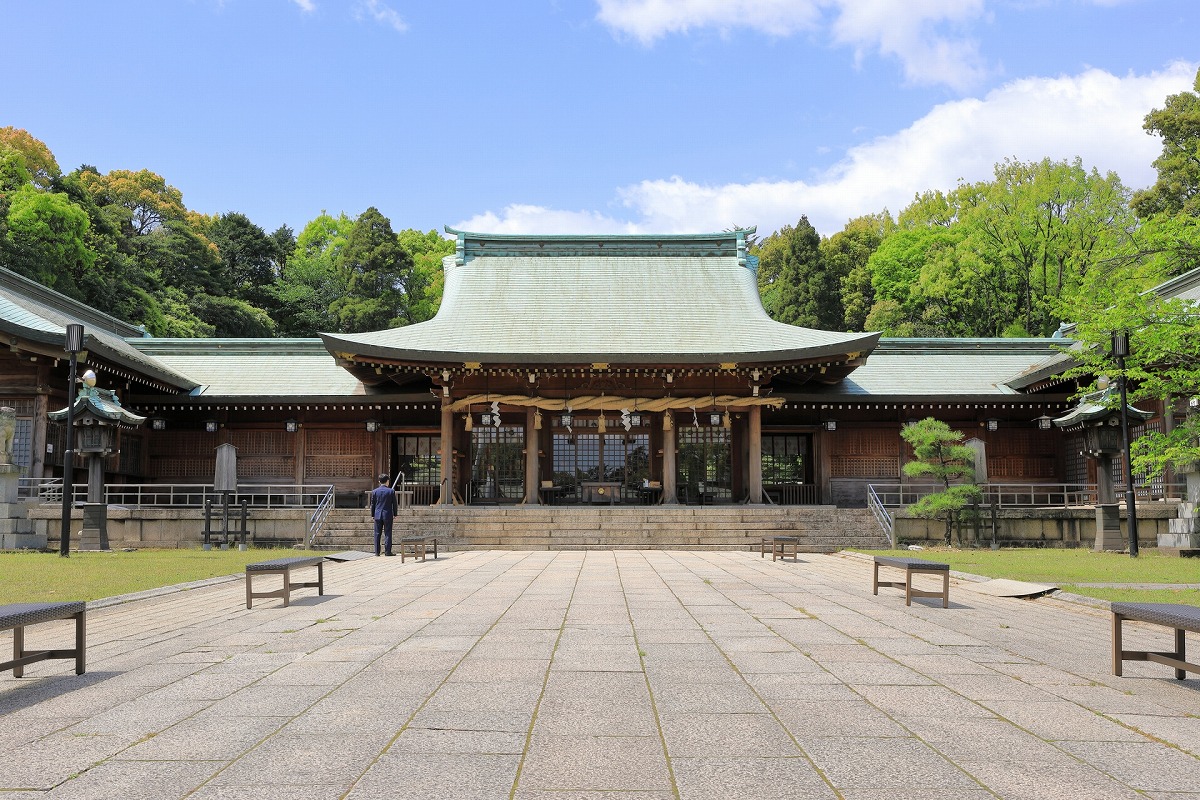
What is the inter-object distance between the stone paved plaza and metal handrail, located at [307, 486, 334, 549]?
10678 mm

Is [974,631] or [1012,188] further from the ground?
[1012,188]

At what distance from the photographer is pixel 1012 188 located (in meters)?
37.6

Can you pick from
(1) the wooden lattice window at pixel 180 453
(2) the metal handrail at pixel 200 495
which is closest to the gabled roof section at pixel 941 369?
(2) the metal handrail at pixel 200 495

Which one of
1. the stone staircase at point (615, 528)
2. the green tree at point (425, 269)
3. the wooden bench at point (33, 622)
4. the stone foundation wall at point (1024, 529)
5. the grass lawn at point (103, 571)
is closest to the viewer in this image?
the wooden bench at point (33, 622)

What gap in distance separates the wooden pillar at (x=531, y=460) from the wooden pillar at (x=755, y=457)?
566 cm

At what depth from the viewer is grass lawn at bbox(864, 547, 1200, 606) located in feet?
31.1

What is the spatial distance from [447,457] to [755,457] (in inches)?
320

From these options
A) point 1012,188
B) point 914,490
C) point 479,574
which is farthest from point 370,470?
point 1012,188

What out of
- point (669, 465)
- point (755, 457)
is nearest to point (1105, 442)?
point (755, 457)

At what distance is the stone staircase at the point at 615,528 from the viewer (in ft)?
62.7

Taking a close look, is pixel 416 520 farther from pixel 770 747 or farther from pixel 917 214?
pixel 917 214

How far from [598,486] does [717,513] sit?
505 cm

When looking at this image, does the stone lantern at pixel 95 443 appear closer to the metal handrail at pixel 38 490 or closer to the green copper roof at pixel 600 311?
the metal handrail at pixel 38 490

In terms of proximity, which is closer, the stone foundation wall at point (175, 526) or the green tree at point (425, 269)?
the stone foundation wall at point (175, 526)
